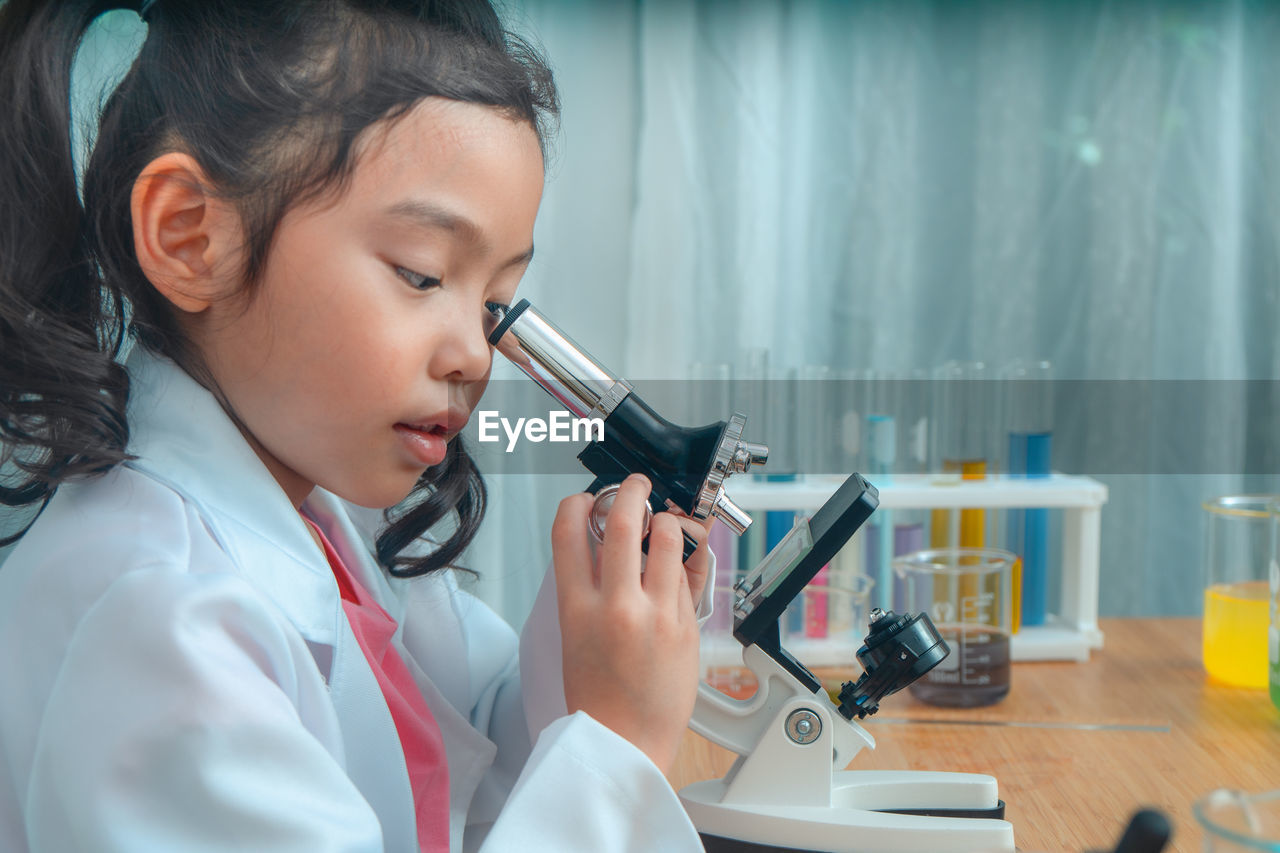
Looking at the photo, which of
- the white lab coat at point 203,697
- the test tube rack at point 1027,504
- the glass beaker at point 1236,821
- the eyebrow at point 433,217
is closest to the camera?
the glass beaker at point 1236,821

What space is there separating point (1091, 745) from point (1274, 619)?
239 millimetres

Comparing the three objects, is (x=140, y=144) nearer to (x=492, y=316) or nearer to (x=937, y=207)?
(x=492, y=316)

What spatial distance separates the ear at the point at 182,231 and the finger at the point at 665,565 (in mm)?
305

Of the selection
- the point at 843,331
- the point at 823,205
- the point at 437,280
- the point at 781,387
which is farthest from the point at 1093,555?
the point at 437,280

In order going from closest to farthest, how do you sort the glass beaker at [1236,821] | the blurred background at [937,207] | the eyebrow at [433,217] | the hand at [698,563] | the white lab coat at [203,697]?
the glass beaker at [1236,821]
the white lab coat at [203,697]
the eyebrow at [433,217]
the hand at [698,563]
the blurred background at [937,207]

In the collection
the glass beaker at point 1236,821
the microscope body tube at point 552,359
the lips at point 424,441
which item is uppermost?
the microscope body tube at point 552,359

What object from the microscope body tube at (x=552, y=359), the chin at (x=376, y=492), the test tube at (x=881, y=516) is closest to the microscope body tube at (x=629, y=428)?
the microscope body tube at (x=552, y=359)

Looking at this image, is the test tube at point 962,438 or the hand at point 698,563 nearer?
the hand at point 698,563

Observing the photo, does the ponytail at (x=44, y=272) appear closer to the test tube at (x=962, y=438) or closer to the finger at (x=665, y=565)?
the finger at (x=665, y=565)

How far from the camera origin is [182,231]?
2.03 feet

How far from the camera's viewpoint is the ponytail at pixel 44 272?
612 millimetres

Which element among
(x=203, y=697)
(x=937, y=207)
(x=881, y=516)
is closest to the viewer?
(x=203, y=697)

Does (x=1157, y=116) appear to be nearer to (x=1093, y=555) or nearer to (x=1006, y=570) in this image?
(x=1093, y=555)

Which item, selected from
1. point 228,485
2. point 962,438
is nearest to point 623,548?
point 228,485
